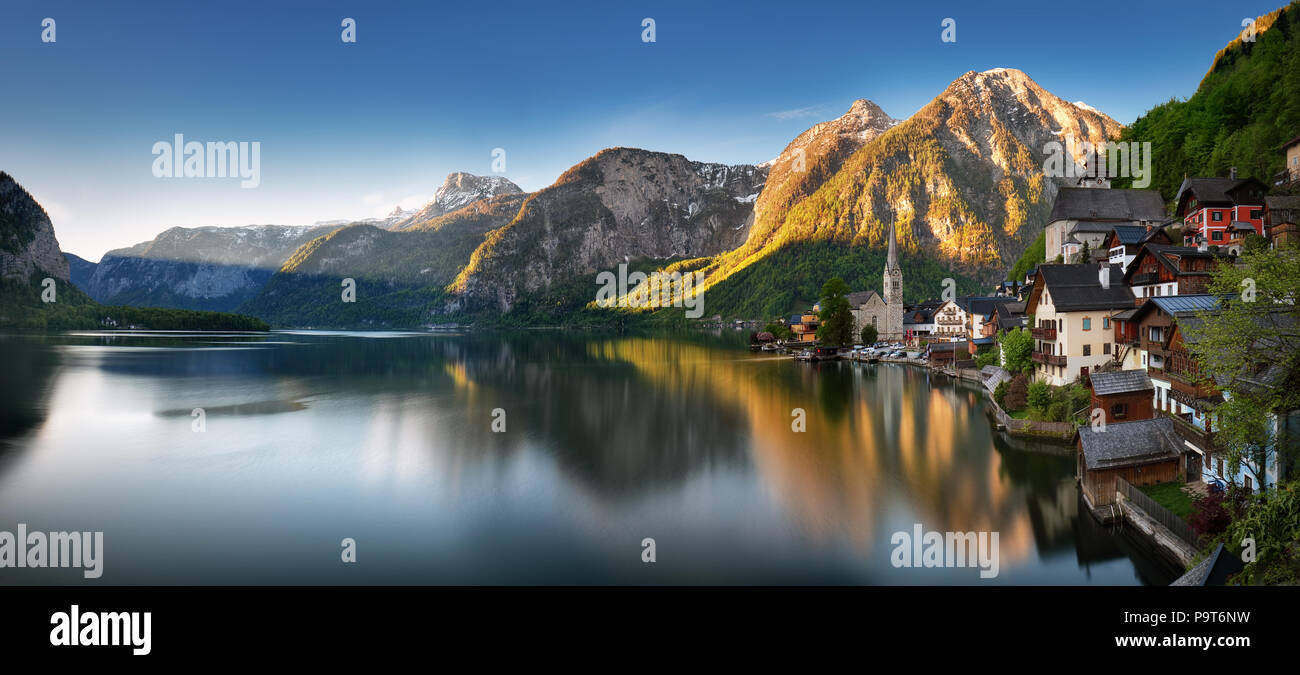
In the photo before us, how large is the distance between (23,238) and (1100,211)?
21774 centimetres

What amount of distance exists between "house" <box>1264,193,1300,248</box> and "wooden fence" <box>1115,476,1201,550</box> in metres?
28.7

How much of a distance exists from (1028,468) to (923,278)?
182513mm

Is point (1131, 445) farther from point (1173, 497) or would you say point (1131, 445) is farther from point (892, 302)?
point (892, 302)

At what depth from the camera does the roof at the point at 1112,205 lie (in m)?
59.7

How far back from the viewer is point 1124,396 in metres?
27.6

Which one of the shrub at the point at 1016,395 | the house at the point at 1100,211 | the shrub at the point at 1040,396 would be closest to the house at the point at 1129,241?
the shrub at the point at 1016,395

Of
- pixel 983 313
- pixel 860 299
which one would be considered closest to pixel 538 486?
pixel 983 313

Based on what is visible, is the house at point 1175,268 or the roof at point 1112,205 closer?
the house at point 1175,268

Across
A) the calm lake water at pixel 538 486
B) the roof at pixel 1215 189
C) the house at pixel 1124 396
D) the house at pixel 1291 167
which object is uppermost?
the house at pixel 1291 167

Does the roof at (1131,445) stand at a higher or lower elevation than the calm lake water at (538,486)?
higher

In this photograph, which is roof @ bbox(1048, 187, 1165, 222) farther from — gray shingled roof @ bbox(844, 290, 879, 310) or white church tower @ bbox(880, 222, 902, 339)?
white church tower @ bbox(880, 222, 902, 339)

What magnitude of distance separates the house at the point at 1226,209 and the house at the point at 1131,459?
25.6m

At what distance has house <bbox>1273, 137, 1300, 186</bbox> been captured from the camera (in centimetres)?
4250

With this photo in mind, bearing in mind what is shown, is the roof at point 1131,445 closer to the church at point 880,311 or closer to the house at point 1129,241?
the house at point 1129,241
